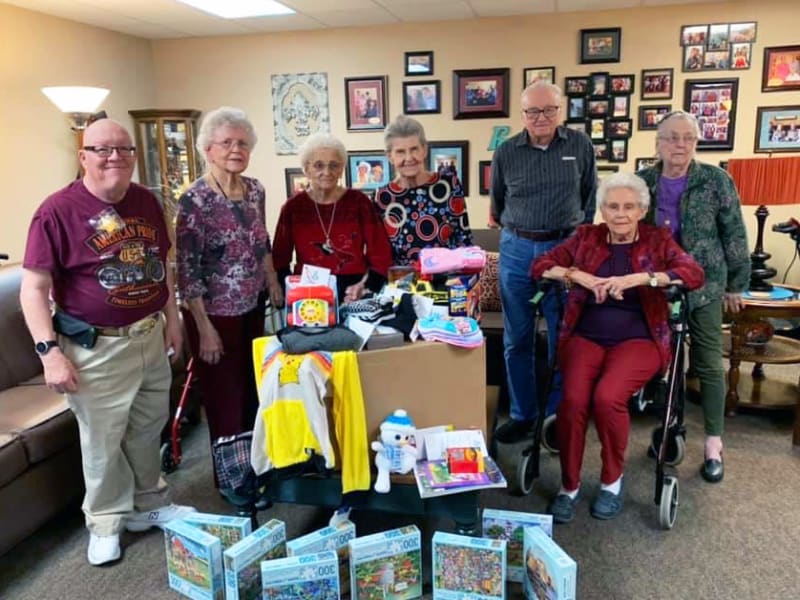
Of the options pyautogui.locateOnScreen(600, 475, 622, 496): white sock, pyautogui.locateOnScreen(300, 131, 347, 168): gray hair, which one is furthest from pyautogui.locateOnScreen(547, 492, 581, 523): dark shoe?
pyautogui.locateOnScreen(300, 131, 347, 168): gray hair

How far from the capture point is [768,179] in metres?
3.24

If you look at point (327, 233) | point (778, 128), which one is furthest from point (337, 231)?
point (778, 128)

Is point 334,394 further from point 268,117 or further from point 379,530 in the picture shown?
point 268,117

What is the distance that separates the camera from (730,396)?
3.35 metres

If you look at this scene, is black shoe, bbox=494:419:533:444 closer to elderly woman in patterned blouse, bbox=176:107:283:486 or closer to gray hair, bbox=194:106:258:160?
elderly woman in patterned blouse, bbox=176:107:283:486

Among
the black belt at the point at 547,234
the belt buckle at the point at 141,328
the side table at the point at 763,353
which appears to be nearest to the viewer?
the belt buckle at the point at 141,328

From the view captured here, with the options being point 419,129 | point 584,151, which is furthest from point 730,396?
point 419,129

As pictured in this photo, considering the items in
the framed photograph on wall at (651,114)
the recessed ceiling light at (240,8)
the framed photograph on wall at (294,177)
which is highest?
the recessed ceiling light at (240,8)

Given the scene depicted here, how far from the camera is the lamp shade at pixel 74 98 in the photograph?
4.01m

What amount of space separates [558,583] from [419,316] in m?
0.90

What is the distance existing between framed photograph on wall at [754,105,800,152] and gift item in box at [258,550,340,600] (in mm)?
4382

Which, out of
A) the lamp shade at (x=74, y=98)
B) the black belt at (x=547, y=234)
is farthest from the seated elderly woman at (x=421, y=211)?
the lamp shade at (x=74, y=98)

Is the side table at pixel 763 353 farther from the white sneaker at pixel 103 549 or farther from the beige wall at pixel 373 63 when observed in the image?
the white sneaker at pixel 103 549

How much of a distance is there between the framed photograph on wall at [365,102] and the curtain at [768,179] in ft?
9.16
